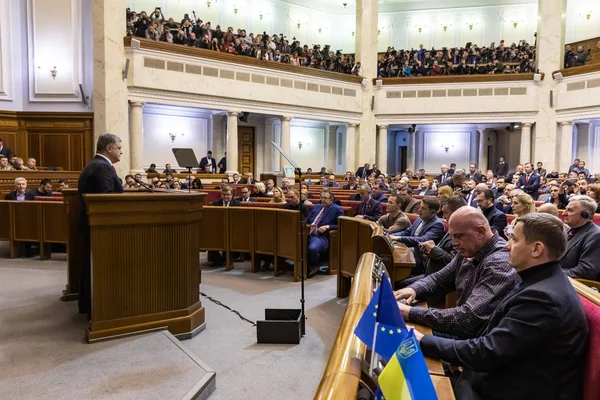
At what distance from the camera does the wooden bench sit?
1221 millimetres

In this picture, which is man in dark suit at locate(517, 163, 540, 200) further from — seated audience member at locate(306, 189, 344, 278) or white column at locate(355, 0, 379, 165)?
white column at locate(355, 0, 379, 165)

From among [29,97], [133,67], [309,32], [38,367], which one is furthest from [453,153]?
[38,367]

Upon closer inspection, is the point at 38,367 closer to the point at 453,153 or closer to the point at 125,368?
the point at 125,368

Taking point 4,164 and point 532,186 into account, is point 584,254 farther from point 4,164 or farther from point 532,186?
point 4,164

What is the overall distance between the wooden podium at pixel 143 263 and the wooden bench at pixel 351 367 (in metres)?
2.08

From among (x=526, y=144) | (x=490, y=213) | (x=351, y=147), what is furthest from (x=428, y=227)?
(x=526, y=144)

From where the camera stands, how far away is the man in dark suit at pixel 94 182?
12.3 feet

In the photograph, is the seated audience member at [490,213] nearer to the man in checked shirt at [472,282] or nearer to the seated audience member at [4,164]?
the man in checked shirt at [472,282]

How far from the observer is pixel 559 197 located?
7.02 metres

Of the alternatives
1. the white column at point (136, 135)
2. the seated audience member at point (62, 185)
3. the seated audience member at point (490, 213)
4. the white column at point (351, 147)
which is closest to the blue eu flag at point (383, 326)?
the seated audience member at point (490, 213)

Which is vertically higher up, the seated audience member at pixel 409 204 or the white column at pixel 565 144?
the white column at pixel 565 144

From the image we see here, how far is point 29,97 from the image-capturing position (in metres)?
13.5

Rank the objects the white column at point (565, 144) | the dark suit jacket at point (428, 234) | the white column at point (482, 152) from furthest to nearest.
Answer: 1. the white column at point (482, 152)
2. the white column at point (565, 144)
3. the dark suit jacket at point (428, 234)

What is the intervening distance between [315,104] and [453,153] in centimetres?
777
